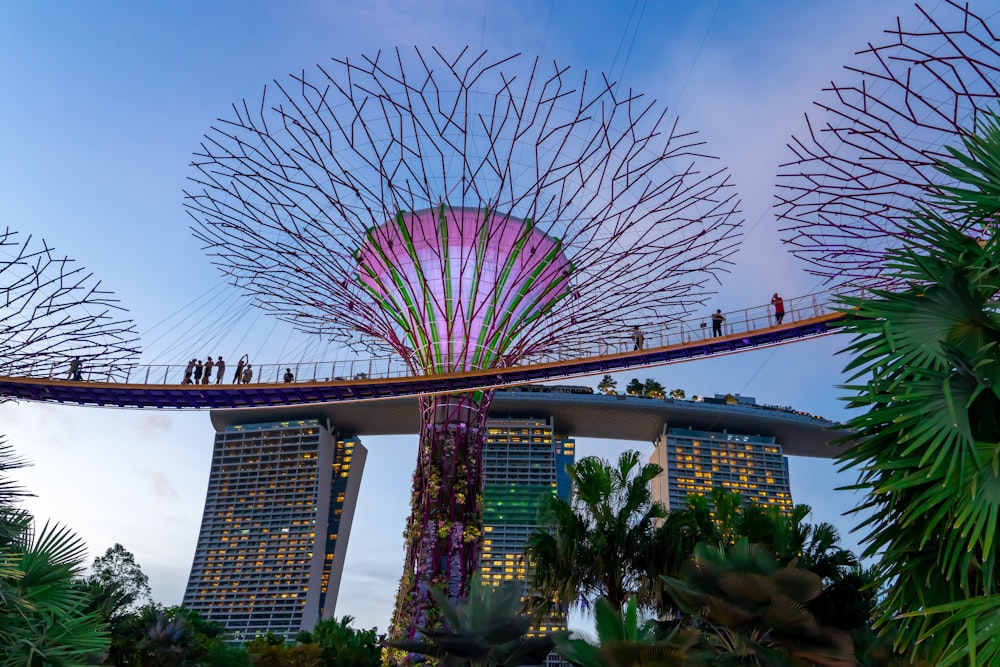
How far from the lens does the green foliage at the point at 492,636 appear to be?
18.8m

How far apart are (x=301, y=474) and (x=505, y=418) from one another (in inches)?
1054

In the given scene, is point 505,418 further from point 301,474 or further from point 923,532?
point 923,532

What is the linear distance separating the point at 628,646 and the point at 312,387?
18.9m

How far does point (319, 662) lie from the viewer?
39406 millimetres

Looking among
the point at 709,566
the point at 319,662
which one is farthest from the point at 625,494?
the point at 319,662

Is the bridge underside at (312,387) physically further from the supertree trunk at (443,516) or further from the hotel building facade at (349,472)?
the hotel building facade at (349,472)

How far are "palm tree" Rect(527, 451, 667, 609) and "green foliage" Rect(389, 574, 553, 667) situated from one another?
3067mm

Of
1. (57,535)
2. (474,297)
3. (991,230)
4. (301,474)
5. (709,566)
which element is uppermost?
(301,474)

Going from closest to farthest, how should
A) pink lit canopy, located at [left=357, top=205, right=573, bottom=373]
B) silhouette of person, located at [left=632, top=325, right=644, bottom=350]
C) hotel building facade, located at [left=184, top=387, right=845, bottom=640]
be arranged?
1. pink lit canopy, located at [left=357, top=205, right=573, bottom=373]
2. silhouette of person, located at [left=632, top=325, right=644, bottom=350]
3. hotel building facade, located at [left=184, top=387, right=845, bottom=640]

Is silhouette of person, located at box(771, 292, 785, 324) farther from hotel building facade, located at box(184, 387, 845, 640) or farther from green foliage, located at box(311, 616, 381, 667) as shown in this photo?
hotel building facade, located at box(184, 387, 845, 640)

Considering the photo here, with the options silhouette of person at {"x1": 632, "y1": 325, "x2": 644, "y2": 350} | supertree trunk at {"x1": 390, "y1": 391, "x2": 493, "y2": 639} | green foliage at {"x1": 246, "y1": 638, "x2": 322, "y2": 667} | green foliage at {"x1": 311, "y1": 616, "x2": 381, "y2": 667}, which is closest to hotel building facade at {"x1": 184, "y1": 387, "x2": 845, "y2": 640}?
green foliage at {"x1": 311, "y1": 616, "x2": 381, "y2": 667}

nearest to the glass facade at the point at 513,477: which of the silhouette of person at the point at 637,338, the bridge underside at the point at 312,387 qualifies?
the silhouette of person at the point at 637,338

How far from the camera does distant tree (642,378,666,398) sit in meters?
115

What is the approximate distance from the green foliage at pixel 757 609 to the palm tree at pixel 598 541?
5949 mm
